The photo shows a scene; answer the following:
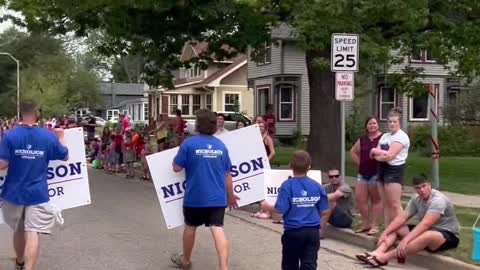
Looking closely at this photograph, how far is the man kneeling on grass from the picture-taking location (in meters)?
8.50

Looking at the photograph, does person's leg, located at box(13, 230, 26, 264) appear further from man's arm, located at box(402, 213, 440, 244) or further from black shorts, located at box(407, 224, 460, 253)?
black shorts, located at box(407, 224, 460, 253)

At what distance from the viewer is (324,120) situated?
19.3 metres

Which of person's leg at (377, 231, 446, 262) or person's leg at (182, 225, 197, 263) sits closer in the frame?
person's leg at (182, 225, 197, 263)

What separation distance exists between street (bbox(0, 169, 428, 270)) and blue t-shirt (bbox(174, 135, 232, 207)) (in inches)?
49.5

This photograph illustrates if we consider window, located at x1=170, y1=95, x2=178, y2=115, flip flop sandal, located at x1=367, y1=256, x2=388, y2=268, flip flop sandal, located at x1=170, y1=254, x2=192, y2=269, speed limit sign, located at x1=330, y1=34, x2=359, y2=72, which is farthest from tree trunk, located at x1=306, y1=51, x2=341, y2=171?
window, located at x1=170, y1=95, x2=178, y2=115

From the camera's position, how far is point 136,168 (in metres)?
22.9

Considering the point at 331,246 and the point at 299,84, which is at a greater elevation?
the point at 299,84

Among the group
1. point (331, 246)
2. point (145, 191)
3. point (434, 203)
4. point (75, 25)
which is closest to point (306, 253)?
point (434, 203)

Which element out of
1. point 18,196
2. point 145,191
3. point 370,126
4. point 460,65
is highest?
point 460,65

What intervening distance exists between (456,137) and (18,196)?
26.8 m

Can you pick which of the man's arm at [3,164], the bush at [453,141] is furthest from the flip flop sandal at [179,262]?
the bush at [453,141]

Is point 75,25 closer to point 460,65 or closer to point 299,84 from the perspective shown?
point 460,65

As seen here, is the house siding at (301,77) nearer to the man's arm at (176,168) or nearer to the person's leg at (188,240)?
the person's leg at (188,240)

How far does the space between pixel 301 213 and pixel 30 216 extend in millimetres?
2752
